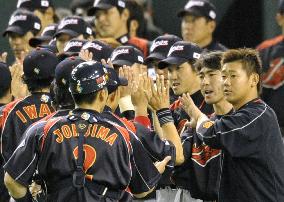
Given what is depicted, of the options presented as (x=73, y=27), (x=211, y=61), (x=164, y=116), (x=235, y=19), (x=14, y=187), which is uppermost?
(x=211, y=61)

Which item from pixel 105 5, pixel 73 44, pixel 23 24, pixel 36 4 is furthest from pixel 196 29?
pixel 73 44

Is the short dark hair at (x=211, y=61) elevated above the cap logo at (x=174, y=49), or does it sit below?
above

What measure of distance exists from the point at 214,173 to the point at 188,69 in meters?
1.04

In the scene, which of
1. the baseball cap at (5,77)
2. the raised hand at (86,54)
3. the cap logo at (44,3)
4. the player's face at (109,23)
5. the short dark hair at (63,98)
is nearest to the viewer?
the short dark hair at (63,98)

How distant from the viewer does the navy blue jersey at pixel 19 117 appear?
756 cm

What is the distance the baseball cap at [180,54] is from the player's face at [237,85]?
3.65ft

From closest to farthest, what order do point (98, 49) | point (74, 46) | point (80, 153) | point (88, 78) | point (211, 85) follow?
point (80, 153)
point (88, 78)
point (211, 85)
point (98, 49)
point (74, 46)

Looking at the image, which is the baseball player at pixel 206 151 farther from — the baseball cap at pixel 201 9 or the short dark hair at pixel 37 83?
the baseball cap at pixel 201 9

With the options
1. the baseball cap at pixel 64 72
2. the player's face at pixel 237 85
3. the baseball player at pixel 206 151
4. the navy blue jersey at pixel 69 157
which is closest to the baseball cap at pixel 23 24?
the baseball player at pixel 206 151

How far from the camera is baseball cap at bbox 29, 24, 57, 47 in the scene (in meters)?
10.3

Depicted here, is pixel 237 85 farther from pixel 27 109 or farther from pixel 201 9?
pixel 201 9

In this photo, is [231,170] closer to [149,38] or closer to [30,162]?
[30,162]

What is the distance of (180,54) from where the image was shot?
816cm

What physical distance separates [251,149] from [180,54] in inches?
62.1
